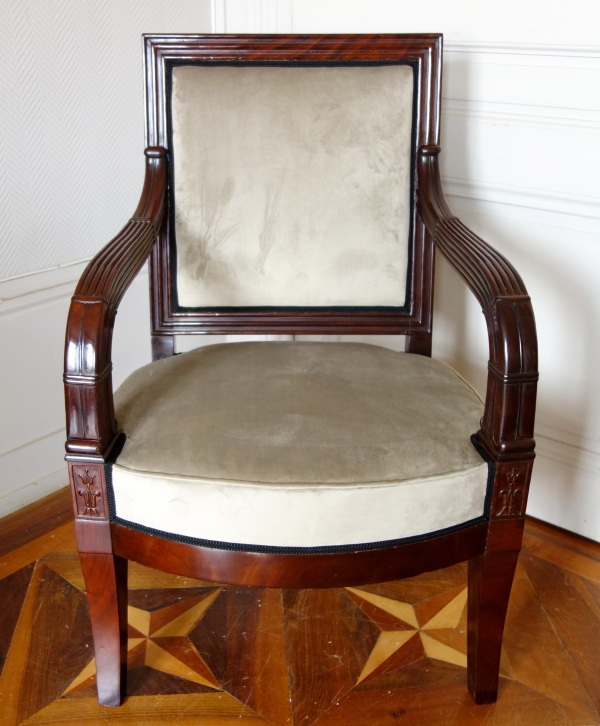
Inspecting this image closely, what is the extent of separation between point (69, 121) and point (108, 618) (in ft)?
3.60

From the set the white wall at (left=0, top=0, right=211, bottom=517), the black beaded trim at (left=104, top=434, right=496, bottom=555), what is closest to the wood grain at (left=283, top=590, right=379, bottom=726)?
the black beaded trim at (left=104, top=434, right=496, bottom=555)

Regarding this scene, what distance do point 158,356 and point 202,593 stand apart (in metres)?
0.48

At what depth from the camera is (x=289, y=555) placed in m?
1.02

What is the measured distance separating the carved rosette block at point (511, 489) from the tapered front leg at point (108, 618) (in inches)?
22.3

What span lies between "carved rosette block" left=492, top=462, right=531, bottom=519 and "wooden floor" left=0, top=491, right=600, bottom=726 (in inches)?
15.2

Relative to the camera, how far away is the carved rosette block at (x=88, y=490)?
103 centimetres

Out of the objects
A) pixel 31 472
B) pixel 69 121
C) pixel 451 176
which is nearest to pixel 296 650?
pixel 31 472

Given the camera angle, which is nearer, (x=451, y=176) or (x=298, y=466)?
(x=298, y=466)

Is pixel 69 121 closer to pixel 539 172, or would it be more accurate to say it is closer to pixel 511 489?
pixel 539 172

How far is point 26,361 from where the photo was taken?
1691 mm

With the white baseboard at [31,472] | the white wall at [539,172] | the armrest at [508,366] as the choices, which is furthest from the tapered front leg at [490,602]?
the white baseboard at [31,472]

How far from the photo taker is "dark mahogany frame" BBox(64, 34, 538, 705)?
1.01 meters

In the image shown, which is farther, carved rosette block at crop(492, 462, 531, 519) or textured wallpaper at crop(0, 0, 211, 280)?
textured wallpaper at crop(0, 0, 211, 280)

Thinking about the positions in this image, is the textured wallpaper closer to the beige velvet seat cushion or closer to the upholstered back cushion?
the upholstered back cushion
